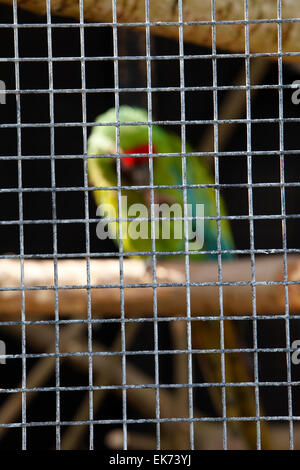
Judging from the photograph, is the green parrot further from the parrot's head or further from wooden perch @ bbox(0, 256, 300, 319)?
wooden perch @ bbox(0, 256, 300, 319)

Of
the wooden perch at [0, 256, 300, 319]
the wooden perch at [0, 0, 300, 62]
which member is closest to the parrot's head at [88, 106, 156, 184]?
the wooden perch at [0, 256, 300, 319]

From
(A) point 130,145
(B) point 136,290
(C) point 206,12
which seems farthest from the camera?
(A) point 130,145

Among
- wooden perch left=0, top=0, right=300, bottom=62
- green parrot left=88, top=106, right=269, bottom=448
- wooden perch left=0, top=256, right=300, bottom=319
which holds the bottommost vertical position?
wooden perch left=0, top=256, right=300, bottom=319

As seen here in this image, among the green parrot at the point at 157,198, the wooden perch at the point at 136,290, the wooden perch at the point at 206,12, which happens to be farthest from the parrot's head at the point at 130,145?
the wooden perch at the point at 206,12

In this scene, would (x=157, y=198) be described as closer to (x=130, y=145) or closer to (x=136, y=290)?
(x=130, y=145)

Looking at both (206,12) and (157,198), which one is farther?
(157,198)

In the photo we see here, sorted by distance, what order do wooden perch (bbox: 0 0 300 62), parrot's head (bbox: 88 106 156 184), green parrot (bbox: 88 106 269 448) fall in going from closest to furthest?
1. wooden perch (bbox: 0 0 300 62)
2. green parrot (bbox: 88 106 269 448)
3. parrot's head (bbox: 88 106 156 184)

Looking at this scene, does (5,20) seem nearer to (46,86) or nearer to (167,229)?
(46,86)

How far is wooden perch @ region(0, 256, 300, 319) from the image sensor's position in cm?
147

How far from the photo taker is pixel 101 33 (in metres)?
2.40

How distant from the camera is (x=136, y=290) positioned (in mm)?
1509

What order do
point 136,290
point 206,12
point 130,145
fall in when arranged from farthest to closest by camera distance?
point 130,145 → point 136,290 → point 206,12

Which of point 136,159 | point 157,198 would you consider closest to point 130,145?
point 136,159

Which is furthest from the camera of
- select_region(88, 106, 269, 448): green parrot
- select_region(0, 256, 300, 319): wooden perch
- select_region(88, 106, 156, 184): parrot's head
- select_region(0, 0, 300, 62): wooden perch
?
select_region(88, 106, 156, 184): parrot's head
